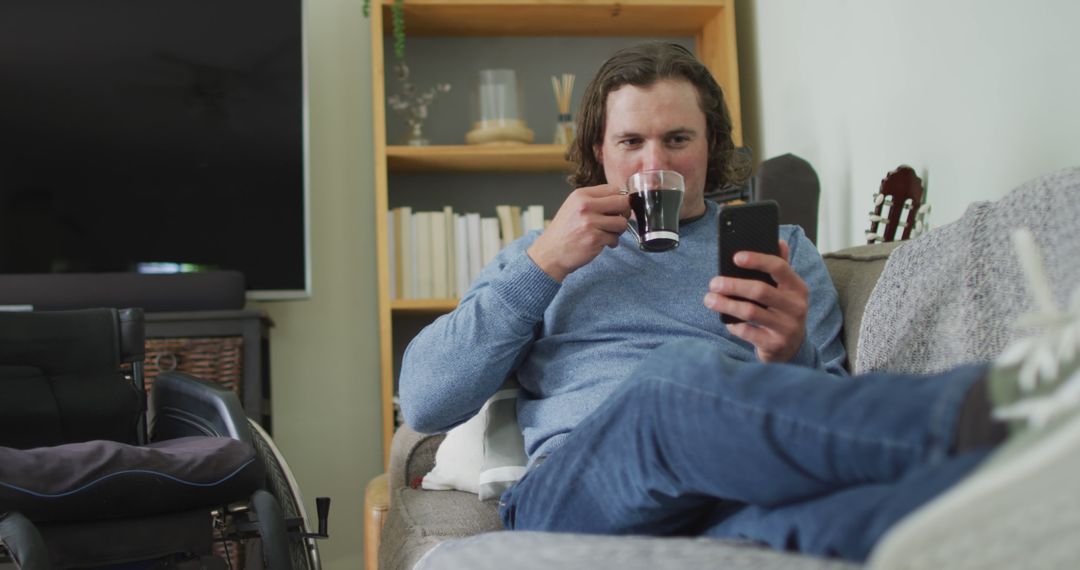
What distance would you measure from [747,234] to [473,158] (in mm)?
1639

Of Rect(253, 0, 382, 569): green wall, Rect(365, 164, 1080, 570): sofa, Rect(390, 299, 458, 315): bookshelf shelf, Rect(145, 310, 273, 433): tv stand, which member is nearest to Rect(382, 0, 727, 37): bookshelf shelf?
Rect(253, 0, 382, 569): green wall

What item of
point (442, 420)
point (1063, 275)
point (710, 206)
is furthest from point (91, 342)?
point (1063, 275)

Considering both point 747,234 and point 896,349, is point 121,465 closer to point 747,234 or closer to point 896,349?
point 747,234

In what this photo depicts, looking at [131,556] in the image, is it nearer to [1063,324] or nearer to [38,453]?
[38,453]

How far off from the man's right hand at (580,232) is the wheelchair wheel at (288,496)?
548 millimetres

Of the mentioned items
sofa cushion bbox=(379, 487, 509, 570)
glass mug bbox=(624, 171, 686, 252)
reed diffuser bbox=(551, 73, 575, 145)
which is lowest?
sofa cushion bbox=(379, 487, 509, 570)

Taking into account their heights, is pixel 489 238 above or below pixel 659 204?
above

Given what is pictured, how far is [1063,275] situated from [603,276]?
0.67m

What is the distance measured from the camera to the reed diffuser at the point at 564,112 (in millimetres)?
2992

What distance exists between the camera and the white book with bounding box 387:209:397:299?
2863 millimetres

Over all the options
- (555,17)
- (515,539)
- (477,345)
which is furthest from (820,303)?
(555,17)

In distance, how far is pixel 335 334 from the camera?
3.07 metres

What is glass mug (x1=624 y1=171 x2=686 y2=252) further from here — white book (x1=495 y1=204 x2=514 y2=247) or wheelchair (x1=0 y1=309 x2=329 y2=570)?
white book (x1=495 y1=204 x2=514 y2=247)

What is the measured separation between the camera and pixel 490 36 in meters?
3.17
